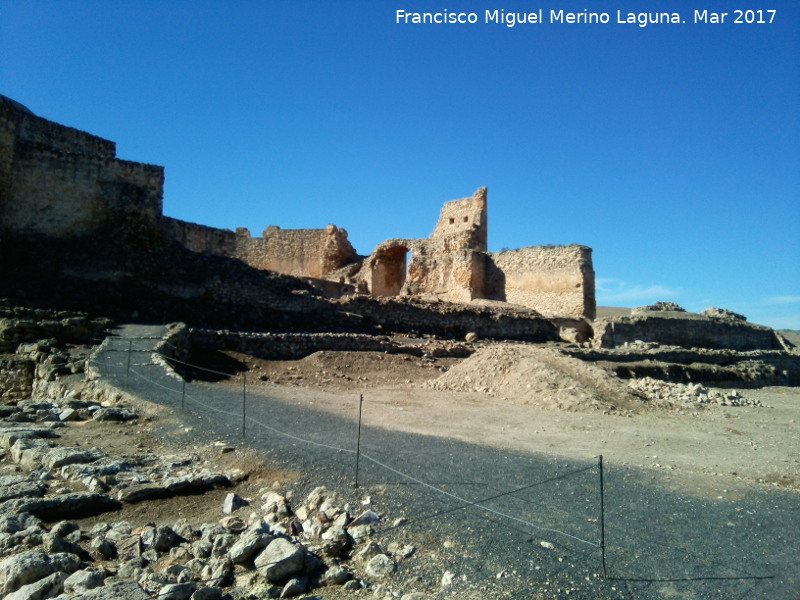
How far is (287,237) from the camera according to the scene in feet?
110

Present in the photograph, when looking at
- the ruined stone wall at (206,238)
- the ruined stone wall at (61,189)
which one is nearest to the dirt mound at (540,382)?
the ruined stone wall at (61,189)

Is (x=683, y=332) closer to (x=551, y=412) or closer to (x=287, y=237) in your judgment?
(x=551, y=412)

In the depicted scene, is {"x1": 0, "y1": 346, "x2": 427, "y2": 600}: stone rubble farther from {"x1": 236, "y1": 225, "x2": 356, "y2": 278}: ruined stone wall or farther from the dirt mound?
{"x1": 236, "y1": 225, "x2": 356, "y2": 278}: ruined stone wall

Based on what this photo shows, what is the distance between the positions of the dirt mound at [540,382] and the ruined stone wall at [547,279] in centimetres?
1224

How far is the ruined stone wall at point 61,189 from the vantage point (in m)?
17.4

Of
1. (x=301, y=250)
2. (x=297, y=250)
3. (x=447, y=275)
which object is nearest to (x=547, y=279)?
(x=447, y=275)

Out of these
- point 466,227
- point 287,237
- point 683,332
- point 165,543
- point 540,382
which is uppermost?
point 466,227

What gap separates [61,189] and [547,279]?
20567 millimetres

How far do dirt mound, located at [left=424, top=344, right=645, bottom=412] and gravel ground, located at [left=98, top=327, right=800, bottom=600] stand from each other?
4.85 m

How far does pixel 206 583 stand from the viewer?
10.9 ft

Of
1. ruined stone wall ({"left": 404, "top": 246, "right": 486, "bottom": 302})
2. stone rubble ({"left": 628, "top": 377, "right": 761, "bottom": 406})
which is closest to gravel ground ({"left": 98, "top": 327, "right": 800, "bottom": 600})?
stone rubble ({"left": 628, "top": 377, "right": 761, "bottom": 406})

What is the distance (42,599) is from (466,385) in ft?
35.9

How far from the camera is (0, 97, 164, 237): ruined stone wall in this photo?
1742 cm

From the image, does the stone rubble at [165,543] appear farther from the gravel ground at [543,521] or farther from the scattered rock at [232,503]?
the gravel ground at [543,521]
